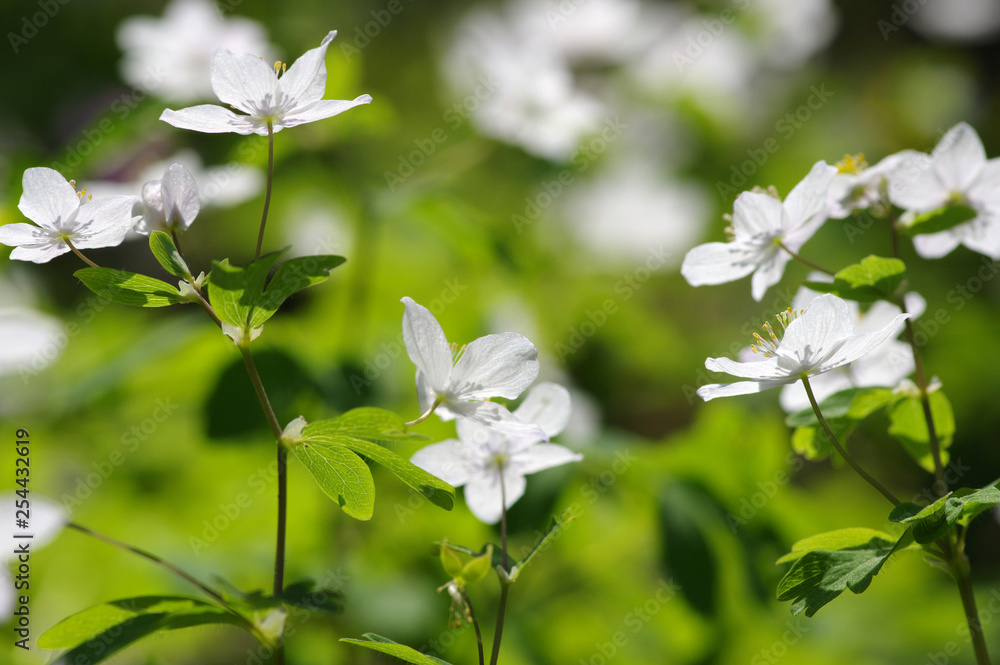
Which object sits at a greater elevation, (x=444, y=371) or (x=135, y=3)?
(x=444, y=371)

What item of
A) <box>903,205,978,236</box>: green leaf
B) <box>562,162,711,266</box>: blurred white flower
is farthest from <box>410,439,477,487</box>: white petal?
<box>562,162,711,266</box>: blurred white flower

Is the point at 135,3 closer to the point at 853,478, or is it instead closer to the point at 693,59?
the point at 693,59

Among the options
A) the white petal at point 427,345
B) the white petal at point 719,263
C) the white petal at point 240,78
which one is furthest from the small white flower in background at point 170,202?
the white petal at point 719,263

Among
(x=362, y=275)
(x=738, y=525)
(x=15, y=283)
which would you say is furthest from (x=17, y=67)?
(x=738, y=525)

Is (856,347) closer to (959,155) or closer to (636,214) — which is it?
(959,155)

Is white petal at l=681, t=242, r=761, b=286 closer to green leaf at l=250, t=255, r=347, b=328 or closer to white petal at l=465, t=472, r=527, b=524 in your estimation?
white petal at l=465, t=472, r=527, b=524

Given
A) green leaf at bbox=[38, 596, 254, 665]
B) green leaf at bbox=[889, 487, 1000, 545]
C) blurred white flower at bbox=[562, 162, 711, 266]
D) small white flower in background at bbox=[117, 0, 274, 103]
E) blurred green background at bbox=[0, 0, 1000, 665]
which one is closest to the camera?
green leaf at bbox=[889, 487, 1000, 545]

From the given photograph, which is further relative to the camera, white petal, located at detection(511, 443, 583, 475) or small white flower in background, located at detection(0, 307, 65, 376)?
small white flower in background, located at detection(0, 307, 65, 376)
